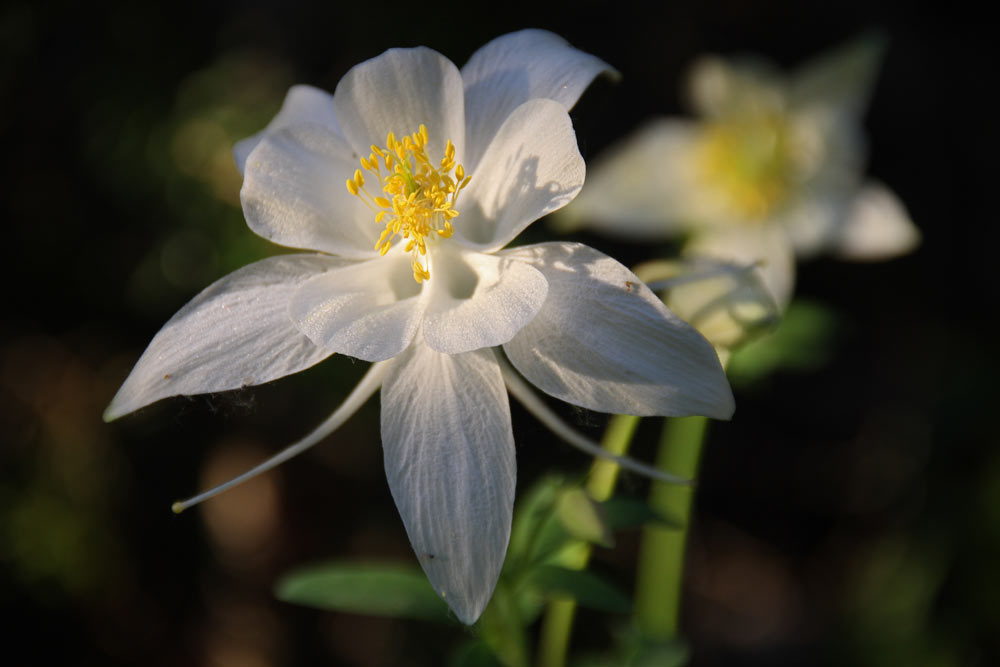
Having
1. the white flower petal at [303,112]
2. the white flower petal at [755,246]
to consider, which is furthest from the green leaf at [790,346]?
the white flower petal at [303,112]

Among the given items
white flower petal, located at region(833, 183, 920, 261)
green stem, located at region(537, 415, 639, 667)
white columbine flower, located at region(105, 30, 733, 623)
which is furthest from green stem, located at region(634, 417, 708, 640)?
white flower petal, located at region(833, 183, 920, 261)

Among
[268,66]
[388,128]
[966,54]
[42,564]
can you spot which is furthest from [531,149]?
[966,54]

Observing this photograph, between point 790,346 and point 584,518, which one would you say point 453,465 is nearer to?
point 584,518

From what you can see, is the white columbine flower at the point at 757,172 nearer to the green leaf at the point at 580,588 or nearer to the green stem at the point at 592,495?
the green stem at the point at 592,495

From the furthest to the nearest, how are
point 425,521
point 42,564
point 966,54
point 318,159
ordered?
point 966,54
point 42,564
point 318,159
point 425,521

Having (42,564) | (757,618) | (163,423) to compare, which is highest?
(163,423)

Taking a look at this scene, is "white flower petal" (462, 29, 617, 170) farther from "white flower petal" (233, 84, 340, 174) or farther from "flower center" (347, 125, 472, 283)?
"white flower petal" (233, 84, 340, 174)

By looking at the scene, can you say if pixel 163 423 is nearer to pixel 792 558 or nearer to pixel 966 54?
pixel 792 558
